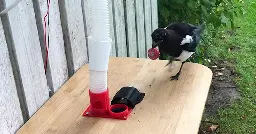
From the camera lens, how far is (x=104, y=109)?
58.6 inches

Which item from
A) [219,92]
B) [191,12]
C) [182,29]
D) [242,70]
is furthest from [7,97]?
[242,70]

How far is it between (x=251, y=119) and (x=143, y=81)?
1.56 m

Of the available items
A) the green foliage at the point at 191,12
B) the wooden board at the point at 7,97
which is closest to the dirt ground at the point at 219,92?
the green foliage at the point at 191,12

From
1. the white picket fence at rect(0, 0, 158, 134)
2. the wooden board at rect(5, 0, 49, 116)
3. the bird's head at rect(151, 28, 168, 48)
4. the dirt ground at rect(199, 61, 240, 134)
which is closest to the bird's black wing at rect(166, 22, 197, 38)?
the bird's head at rect(151, 28, 168, 48)

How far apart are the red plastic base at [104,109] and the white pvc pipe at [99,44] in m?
0.02

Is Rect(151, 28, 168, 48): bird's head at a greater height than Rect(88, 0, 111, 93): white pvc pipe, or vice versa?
Rect(88, 0, 111, 93): white pvc pipe

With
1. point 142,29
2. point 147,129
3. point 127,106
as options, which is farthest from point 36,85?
point 142,29

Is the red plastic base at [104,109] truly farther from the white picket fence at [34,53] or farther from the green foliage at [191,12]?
the green foliage at [191,12]

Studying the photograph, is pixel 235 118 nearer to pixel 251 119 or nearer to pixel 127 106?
pixel 251 119

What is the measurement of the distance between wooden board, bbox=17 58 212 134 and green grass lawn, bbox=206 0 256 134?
4.21 feet

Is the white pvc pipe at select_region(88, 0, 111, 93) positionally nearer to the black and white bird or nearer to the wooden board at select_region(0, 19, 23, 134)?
the wooden board at select_region(0, 19, 23, 134)

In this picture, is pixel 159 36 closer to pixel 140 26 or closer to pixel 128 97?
pixel 128 97

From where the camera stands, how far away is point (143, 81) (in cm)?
174

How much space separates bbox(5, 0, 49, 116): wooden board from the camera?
1422mm
